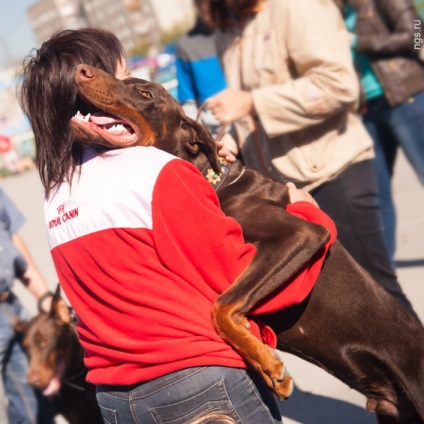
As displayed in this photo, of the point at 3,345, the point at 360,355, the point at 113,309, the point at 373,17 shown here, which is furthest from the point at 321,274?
the point at 373,17

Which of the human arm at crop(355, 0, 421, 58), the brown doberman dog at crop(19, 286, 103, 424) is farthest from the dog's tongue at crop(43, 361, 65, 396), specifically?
the human arm at crop(355, 0, 421, 58)

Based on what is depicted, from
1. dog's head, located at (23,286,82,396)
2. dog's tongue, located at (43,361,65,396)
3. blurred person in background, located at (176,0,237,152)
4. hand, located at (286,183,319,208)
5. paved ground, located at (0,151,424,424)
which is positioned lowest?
paved ground, located at (0,151,424,424)

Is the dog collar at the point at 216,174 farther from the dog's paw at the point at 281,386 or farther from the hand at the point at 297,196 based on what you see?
the dog's paw at the point at 281,386

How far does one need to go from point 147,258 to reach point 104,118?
543mm

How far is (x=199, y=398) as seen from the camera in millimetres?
2268

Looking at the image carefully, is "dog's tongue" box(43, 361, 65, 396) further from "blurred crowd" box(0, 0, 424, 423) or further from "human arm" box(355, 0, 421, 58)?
"human arm" box(355, 0, 421, 58)

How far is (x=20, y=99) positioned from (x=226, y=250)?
33.9 inches

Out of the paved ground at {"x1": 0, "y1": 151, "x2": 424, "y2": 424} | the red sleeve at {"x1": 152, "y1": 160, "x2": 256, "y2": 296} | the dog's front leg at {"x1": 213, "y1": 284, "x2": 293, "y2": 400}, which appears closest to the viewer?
the red sleeve at {"x1": 152, "y1": 160, "x2": 256, "y2": 296}

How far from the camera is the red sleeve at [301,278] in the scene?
8.09 feet

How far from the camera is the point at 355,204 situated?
3643 mm

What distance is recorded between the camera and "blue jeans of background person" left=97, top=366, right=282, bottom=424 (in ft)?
7.41

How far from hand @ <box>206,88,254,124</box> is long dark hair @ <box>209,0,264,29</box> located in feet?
1.28

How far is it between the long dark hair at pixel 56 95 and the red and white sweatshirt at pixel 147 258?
133 mm

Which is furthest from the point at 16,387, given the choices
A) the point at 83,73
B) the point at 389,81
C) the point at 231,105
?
the point at 389,81
